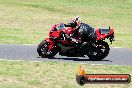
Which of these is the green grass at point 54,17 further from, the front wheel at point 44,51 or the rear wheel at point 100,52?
the rear wheel at point 100,52

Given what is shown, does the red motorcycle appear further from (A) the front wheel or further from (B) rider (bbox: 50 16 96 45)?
(B) rider (bbox: 50 16 96 45)

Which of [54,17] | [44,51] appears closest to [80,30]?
[44,51]

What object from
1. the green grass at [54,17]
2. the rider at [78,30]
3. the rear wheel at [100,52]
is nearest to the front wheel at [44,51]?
the rider at [78,30]

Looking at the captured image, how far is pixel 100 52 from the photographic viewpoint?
16.9 metres

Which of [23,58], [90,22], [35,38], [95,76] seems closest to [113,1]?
[90,22]

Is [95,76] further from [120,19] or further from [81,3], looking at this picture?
[81,3]

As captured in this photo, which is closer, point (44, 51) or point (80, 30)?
point (80, 30)

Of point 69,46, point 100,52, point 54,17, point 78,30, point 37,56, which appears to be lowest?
point 54,17

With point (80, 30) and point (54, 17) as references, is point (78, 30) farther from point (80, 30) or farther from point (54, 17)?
point (54, 17)

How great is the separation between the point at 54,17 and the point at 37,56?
18.1 m

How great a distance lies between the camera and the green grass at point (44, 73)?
12102 mm

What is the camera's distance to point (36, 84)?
1203cm

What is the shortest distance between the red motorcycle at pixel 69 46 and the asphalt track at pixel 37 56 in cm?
26

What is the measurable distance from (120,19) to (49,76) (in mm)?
23131
